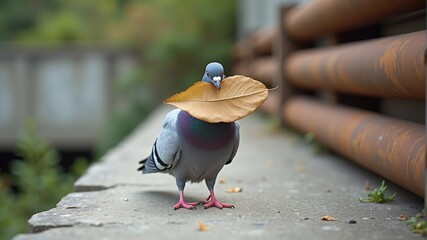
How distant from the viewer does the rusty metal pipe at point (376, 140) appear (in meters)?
2.49

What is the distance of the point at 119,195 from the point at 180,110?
22.7 inches

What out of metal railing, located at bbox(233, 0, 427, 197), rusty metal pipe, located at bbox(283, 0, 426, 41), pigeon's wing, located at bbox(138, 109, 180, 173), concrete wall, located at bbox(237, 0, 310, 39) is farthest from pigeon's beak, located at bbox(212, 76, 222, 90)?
concrete wall, located at bbox(237, 0, 310, 39)

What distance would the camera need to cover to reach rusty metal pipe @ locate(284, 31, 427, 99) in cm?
254

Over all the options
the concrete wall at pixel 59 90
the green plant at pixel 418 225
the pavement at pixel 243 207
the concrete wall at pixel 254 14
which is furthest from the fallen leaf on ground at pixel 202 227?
the concrete wall at pixel 59 90

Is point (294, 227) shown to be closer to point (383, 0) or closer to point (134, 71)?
point (383, 0)

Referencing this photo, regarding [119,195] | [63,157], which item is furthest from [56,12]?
[119,195]

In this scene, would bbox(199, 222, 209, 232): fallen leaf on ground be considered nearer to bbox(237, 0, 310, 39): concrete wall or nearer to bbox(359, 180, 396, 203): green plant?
bbox(359, 180, 396, 203): green plant

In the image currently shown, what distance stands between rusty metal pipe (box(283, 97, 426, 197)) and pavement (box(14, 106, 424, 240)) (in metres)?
0.12

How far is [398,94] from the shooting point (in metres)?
2.85

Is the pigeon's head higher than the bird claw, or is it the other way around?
the pigeon's head

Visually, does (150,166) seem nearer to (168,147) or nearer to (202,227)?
(168,147)

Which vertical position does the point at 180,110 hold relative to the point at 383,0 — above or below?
below

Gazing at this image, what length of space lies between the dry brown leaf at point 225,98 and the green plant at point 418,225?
627 mm

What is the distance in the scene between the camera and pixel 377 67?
3029mm
